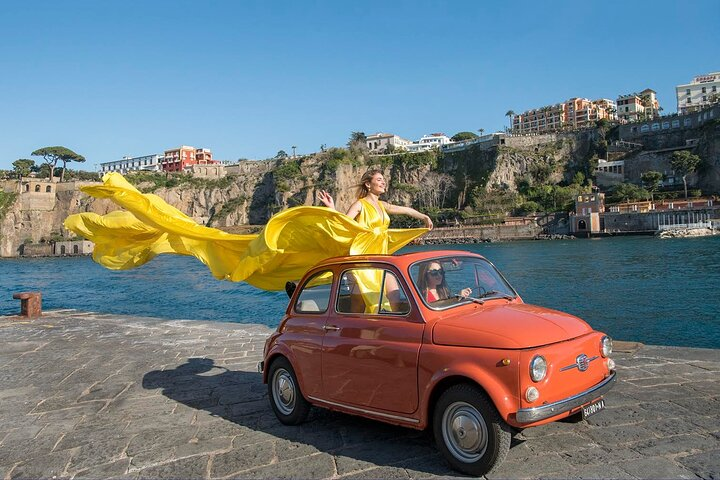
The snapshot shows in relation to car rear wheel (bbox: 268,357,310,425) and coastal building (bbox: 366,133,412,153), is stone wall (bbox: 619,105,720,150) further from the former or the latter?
car rear wheel (bbox: 268,357,310,425)

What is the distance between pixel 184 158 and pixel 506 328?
175 metres

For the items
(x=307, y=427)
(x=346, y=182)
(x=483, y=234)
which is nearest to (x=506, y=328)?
(x=307, y=427)

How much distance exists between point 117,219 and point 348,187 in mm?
120750

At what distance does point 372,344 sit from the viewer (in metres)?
4.47

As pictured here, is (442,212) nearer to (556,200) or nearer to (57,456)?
(556,200)

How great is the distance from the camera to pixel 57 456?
4.84 m

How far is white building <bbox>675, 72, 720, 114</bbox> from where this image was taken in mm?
143637

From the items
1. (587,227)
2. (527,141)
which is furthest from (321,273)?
(527,141)

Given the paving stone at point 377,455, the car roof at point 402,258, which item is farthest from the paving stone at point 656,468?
the car roof at point 402,258

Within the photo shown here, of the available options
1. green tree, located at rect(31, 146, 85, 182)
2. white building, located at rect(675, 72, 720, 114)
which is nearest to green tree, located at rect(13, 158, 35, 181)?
green tree, located at rect(31, 146, 85, 182)

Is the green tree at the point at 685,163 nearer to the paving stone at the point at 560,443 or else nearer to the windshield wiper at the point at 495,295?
the windshield wiper at the point at 495,295

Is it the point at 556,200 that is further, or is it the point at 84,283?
the point at 556,200

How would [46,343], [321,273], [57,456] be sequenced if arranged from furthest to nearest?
[46,343]
[321,273]
[57,456]

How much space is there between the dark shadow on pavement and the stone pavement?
17 mm
